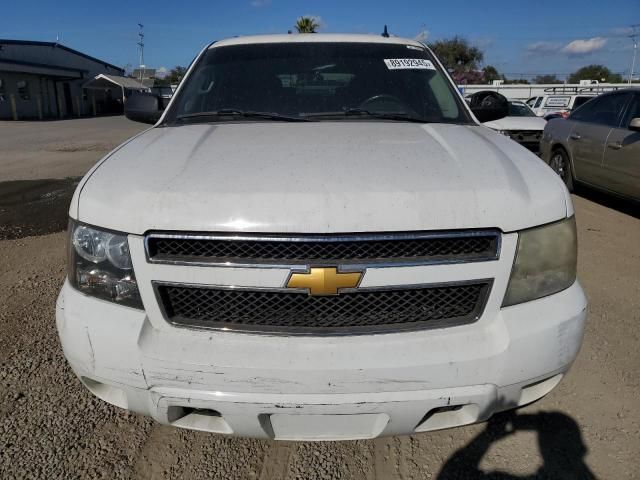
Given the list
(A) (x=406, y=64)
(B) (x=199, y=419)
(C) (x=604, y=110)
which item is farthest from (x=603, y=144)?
(B) (x=199, y=419)

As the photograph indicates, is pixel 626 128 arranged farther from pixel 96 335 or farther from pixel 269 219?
pixel 96 335

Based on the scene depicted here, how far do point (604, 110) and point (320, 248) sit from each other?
6681mm

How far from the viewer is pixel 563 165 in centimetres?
763

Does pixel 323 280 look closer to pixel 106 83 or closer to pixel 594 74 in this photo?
pixel 106 83

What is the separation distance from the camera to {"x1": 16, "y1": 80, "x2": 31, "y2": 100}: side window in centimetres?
3600

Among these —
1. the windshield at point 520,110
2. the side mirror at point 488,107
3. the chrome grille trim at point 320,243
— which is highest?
the side mirror at point 488,107

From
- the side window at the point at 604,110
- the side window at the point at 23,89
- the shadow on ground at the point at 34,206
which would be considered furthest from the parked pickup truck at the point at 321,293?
the side window at the point at 23,89

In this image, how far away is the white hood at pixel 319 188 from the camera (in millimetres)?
1657

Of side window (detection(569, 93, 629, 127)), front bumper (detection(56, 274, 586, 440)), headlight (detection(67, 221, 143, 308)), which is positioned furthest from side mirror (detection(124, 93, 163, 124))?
side window (detection(569, 93, 629, 127))


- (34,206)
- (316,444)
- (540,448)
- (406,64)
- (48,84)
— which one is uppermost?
(406,64)

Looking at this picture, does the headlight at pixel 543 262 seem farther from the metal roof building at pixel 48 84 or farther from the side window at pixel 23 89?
the side window at pixel 23 89

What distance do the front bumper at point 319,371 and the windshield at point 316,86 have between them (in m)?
1.45

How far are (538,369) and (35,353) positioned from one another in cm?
277

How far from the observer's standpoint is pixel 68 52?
1827 inches
